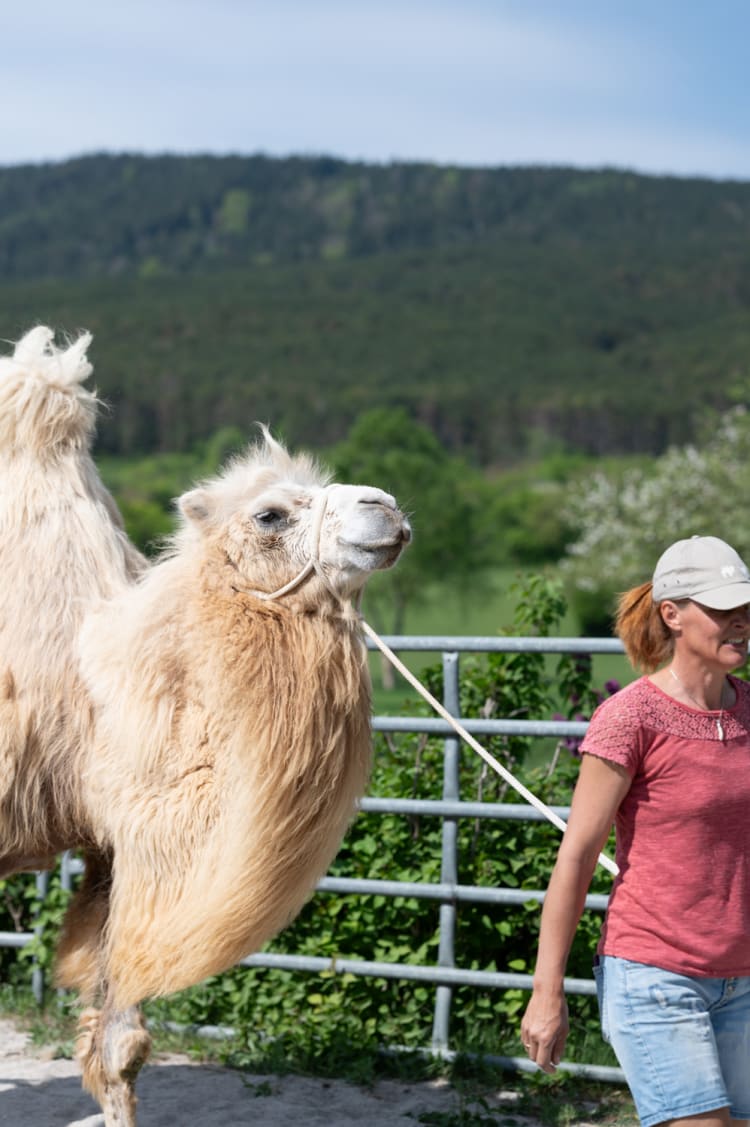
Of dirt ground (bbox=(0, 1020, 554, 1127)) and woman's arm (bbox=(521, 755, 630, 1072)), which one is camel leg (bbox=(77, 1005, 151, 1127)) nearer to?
dirt ground (bbox=(0, 1020, 554, 1127))

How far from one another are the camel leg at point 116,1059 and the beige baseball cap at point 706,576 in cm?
226

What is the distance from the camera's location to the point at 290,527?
390 centimetres

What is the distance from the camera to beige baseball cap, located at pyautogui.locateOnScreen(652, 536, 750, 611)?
2.80 meters

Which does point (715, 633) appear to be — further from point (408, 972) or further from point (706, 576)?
point (408, 972)

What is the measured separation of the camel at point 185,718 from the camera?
3.70 metres

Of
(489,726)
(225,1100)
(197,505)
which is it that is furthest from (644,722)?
(225,1100)

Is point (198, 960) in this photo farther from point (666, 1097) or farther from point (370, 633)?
point (666, 1097)

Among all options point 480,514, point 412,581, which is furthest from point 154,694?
point 480,514

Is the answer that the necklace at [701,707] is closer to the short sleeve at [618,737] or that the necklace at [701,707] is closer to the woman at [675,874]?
the woman at [675,874]

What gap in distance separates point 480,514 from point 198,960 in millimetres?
73860

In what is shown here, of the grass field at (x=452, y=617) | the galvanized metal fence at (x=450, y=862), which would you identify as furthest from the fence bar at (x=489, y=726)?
the grass field at (x=452, y=617)

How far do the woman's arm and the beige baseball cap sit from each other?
0.40m

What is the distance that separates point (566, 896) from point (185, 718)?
145cm

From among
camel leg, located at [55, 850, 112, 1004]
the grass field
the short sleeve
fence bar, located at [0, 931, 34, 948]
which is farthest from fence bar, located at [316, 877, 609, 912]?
the grass field
